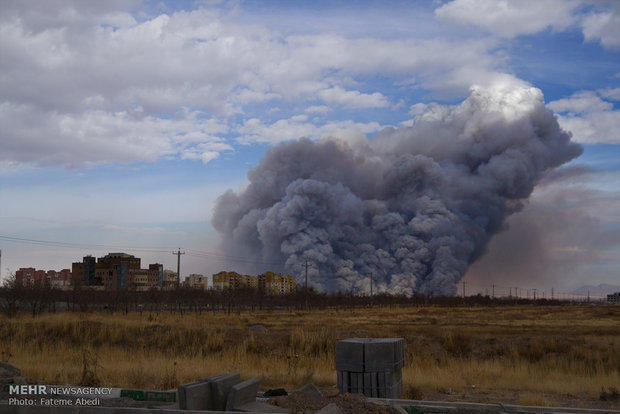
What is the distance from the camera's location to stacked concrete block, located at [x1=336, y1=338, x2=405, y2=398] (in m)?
8.77

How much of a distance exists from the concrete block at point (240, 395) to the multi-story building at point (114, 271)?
116 meters

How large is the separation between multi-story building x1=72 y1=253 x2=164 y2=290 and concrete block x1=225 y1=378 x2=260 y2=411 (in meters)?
116

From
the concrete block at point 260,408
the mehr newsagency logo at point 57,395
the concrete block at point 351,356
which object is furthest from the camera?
the concrete block at point 351,356

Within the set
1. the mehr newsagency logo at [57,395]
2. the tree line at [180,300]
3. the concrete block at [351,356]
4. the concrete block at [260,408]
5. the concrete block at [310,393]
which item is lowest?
the tree line at [180,300]

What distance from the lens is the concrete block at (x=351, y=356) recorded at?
8922 mm

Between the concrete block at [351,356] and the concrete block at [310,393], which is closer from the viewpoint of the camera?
the concrete block at [310,393]

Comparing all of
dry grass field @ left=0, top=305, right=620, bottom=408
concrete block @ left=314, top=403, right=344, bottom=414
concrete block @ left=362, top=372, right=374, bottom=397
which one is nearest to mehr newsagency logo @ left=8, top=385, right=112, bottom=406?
dry grass field @ left=0, top=305, right=620, bottom=408

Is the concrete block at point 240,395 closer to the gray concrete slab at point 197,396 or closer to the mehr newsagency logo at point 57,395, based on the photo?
the gray concrete slab at point 197,396

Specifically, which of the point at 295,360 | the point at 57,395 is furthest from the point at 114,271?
the point at 57,395

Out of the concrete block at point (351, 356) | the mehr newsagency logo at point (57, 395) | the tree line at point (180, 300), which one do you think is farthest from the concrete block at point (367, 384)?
the tree line at point (180, 300)

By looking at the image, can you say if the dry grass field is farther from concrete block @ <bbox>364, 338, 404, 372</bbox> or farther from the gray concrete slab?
the gray concrete slab

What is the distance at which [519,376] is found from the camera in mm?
13148

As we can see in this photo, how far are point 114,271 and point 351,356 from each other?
411 feet

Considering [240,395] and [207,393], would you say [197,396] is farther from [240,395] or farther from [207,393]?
[240,395]
